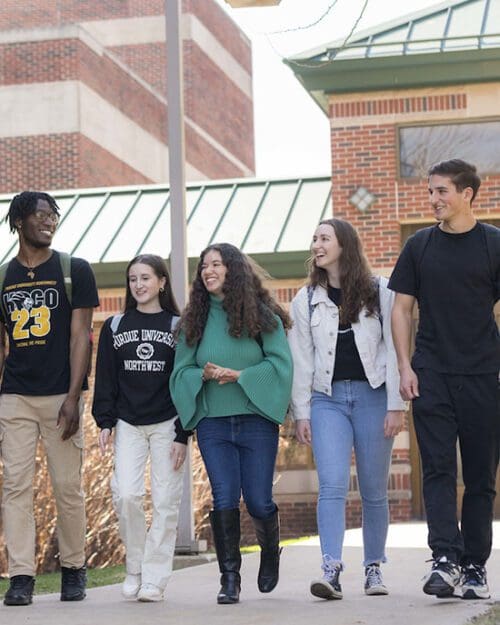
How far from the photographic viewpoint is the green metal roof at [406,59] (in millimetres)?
16109

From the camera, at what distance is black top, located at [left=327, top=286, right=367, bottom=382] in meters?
6.86

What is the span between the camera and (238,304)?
22.7ft

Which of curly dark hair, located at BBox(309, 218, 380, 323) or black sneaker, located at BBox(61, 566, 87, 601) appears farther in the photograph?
black sneaker, located at BBox(61, 566, 87, 601)

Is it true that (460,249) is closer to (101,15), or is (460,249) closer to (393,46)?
(393,46)

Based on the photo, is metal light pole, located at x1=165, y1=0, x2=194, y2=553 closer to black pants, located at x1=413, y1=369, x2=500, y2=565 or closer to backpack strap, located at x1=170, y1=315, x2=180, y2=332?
backpack strap, located at x1=170, y1=315, x2=180, y2=332

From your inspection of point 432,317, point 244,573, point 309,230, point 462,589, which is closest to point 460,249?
point 432,317

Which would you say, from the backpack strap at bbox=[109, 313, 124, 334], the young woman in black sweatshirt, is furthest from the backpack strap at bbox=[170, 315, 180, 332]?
the backpack strap at bbox=[109, 313, 124, 334]

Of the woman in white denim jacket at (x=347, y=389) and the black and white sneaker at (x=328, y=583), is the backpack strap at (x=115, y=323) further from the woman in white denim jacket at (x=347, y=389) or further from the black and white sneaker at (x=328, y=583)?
the black and white sneaker at (x=328, y=583)

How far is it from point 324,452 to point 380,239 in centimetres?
987

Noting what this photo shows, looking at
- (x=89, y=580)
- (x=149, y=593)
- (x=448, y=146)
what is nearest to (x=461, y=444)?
(x=149, y=593)

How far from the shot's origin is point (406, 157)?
16.5m

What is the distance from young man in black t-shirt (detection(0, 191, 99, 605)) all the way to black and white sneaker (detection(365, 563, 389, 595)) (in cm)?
155

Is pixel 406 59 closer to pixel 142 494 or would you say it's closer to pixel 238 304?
pixel 238 304

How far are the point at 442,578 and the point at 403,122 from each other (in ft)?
35.8
